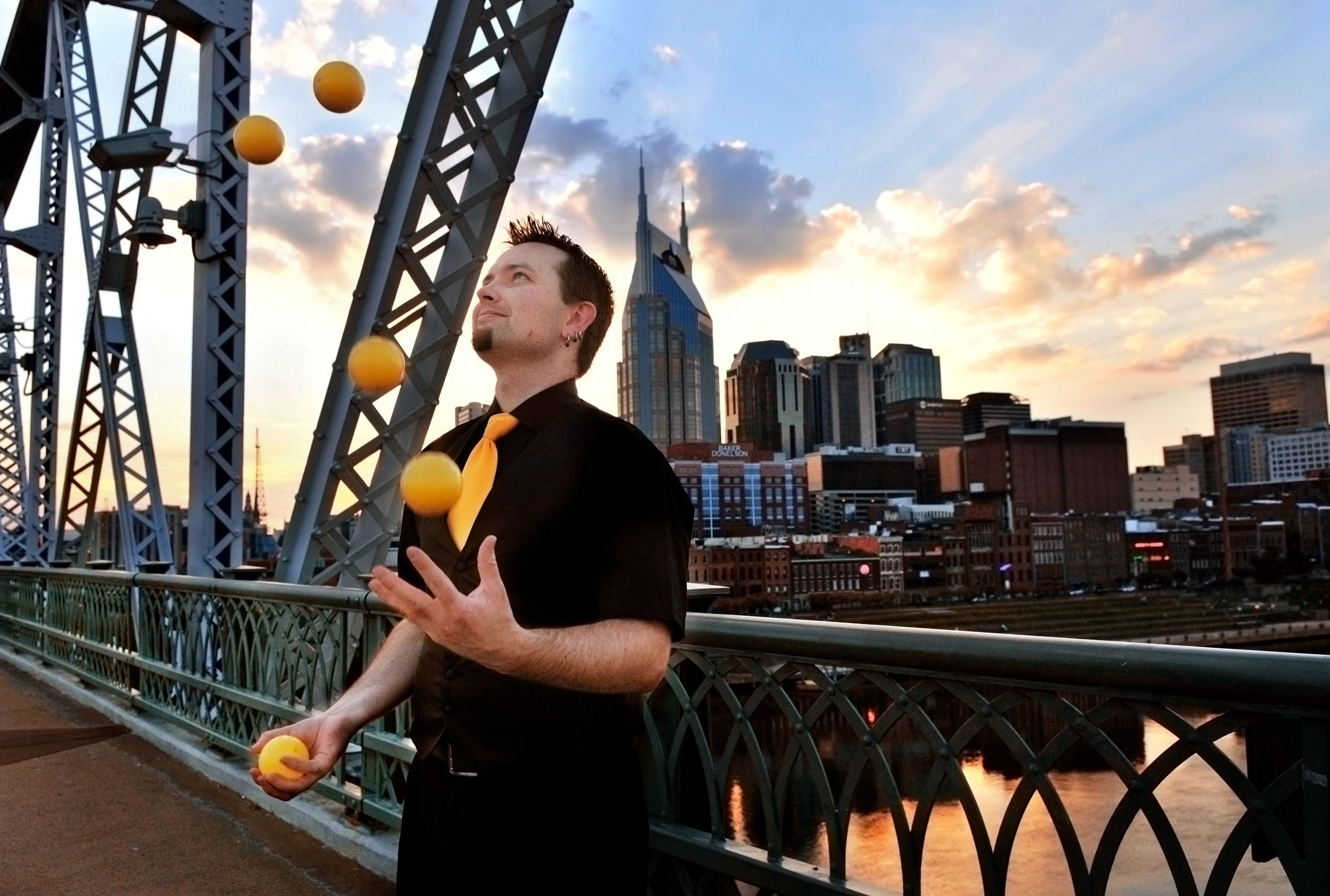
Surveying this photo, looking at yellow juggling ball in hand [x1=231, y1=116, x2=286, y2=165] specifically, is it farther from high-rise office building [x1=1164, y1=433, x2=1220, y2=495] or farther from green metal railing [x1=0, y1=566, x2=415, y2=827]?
high-rise office building [x1=1164, y1=433, x2=1220, y2=495]

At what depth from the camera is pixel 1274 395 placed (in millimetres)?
88688

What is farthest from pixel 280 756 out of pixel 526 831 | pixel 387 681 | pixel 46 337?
pixel 46 337

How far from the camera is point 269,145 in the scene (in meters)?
2.48

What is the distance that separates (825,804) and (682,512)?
883mm

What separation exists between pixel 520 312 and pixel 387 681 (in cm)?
74

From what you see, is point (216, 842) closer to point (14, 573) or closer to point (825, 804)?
point (825, 804)

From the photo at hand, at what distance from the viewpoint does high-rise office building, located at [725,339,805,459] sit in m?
168

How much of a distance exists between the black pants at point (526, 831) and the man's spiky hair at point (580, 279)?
2.29ft

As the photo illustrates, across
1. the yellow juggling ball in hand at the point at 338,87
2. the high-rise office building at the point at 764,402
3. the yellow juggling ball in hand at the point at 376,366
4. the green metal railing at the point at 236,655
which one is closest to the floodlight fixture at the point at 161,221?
the green metal railing at the point at 236,655

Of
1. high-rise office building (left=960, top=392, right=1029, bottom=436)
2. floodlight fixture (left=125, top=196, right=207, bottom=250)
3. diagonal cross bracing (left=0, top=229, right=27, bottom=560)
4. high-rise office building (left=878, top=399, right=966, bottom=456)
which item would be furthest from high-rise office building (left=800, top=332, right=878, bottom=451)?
floodlight fixture (left=125, top=196, right=207, bottom=250)

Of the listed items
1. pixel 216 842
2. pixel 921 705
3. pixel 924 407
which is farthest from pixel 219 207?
pixel 924 407

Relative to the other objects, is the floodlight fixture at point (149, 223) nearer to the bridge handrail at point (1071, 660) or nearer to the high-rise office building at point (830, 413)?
the bridge handrail at point (1071, 660)

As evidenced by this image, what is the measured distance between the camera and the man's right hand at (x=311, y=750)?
1.64m

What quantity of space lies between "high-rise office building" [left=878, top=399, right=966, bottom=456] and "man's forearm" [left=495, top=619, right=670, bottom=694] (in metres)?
178
